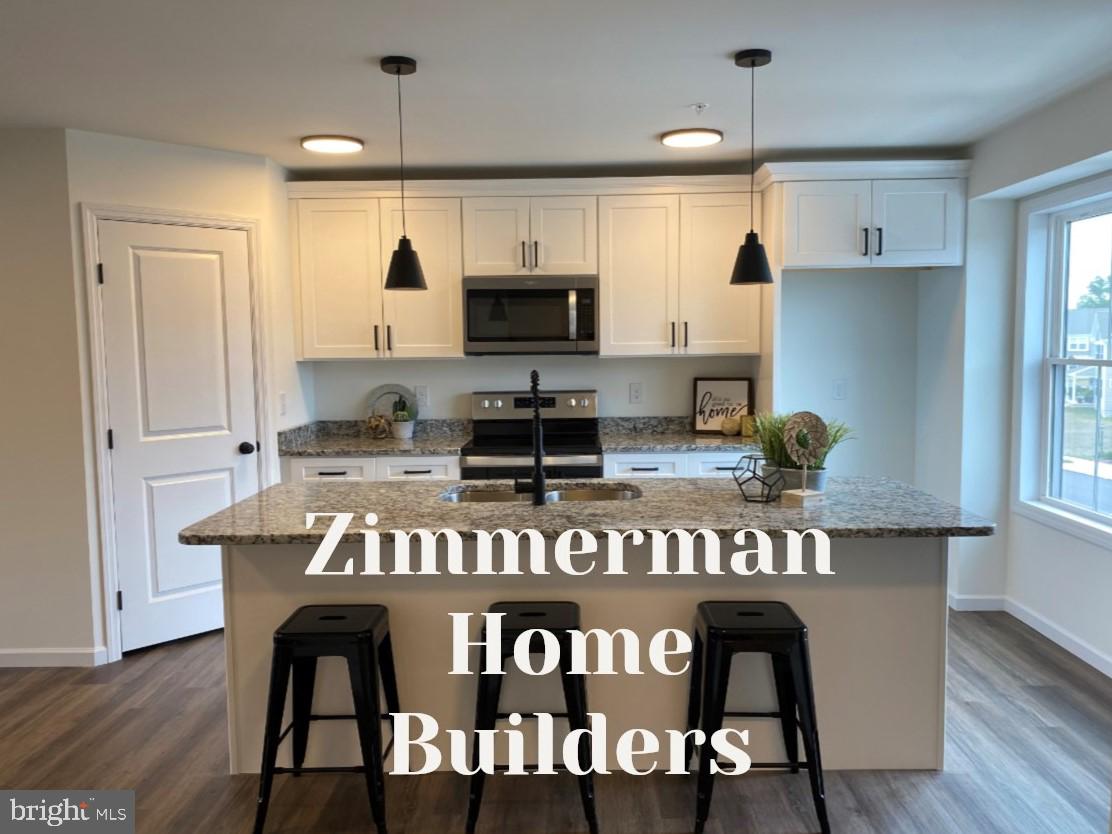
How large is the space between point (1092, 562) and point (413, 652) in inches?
111

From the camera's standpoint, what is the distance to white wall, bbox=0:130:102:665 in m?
3.11

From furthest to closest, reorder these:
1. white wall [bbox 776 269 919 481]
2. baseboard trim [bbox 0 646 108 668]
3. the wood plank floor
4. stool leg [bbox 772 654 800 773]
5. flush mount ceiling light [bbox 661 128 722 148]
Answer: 1. white wall [bbox 776 269 919 481]
2. flush mount ceiling light [bbox 661 128 722 148]
3. baseboard trim [bbox 0 646 108 668]
4. stool leg [bbox 772 654 800 773]
5. the wood plank floor

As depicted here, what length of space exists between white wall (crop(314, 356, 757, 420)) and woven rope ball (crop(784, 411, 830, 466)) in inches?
80.6

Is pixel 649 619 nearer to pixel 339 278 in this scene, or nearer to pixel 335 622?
pixel 335 622

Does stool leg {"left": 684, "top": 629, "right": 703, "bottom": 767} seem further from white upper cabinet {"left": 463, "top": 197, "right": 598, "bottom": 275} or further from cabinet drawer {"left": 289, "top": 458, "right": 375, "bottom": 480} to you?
white upper cabinet {"left": 463, "top": 197, "right": 598, "bottom": 275}

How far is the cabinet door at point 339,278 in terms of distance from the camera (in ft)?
13.0

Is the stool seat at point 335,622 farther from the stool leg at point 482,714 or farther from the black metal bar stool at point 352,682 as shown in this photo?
the stool leg at point 482,714

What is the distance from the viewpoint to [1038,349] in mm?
3520

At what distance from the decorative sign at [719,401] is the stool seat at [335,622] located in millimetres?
2548

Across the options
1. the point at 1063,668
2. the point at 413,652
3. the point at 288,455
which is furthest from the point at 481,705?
the point at 1063,668

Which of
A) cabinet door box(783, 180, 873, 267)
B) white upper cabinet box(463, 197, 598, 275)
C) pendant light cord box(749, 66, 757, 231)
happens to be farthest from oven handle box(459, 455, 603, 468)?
pendant light cord box(749, 66, 757, 231)

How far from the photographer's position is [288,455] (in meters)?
3.80

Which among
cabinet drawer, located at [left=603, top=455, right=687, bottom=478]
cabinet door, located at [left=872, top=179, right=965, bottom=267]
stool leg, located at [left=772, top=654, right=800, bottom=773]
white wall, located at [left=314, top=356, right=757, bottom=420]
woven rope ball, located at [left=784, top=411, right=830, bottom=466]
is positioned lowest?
stool leg, located at [left=772, top=654, right=800, bottom=773]

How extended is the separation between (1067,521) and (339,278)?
368cm
